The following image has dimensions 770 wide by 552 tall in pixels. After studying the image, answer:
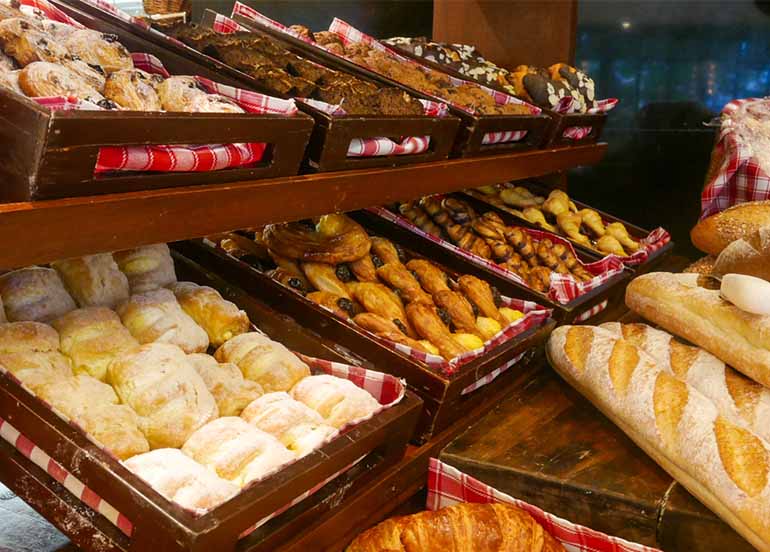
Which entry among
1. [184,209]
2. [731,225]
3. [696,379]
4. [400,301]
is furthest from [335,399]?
[731,225]

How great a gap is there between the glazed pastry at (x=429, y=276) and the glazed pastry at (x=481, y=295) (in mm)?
63

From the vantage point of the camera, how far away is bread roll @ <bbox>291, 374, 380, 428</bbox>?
1495mm

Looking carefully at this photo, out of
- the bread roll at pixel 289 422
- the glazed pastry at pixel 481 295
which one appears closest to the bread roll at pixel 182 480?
the bread roll at pixel 289 422

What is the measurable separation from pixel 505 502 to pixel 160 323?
90cm

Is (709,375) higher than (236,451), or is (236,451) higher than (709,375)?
(709,375)

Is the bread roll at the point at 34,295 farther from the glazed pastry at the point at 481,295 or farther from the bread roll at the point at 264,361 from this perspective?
the glazed pastry at the point at 481,295

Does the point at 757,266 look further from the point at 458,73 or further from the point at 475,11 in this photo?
the point at 475,11

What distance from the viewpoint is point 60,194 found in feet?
3.84

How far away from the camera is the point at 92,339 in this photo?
4.88 feet

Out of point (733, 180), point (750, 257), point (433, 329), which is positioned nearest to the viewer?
point (433, 329)

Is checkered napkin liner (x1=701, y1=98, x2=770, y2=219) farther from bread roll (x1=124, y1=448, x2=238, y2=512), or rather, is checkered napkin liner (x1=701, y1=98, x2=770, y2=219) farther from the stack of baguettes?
bread roll (x1=124, y1=448, x2=238, y2=512)

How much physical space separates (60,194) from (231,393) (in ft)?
1.79

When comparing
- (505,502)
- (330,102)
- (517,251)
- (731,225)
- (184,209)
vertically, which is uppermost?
(330,102)

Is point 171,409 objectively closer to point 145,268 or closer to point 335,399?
point 335,399
